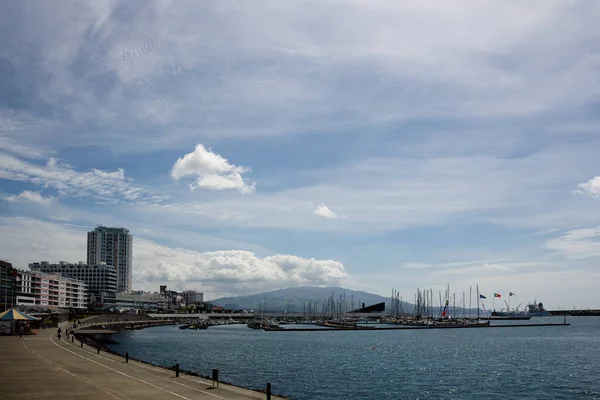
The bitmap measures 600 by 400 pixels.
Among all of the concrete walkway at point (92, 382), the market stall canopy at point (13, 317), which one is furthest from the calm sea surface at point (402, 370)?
the market stall canopy at point (13, 317)

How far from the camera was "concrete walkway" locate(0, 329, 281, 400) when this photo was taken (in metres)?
37.5

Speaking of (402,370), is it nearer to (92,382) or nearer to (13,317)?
(92,382)

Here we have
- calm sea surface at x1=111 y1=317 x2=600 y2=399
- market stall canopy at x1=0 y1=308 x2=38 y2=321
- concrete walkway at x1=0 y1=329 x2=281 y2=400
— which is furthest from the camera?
market stall canopy at x1=0 y1=308 x2=38 y2=321

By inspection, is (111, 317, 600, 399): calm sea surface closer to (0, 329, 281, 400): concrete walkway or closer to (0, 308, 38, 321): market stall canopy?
(0, 329, 281, 400): concrete walkway

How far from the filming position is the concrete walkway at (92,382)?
37.5 meters

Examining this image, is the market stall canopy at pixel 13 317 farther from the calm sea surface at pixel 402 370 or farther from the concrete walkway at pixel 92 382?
the concrete walkway at pixel 92 382

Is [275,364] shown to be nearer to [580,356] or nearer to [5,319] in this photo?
[5,319]

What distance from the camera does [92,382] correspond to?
4253 centimetres

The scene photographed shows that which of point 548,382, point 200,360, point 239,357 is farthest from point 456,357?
point 200,360

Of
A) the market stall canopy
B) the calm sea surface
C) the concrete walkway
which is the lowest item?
the calm sea surface

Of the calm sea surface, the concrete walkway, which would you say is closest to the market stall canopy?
the calm sea surface

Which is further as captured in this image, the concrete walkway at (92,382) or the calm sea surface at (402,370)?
the calm sea surface at (402,370)

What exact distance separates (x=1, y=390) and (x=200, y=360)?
58.7m

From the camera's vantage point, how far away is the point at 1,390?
125 feet
